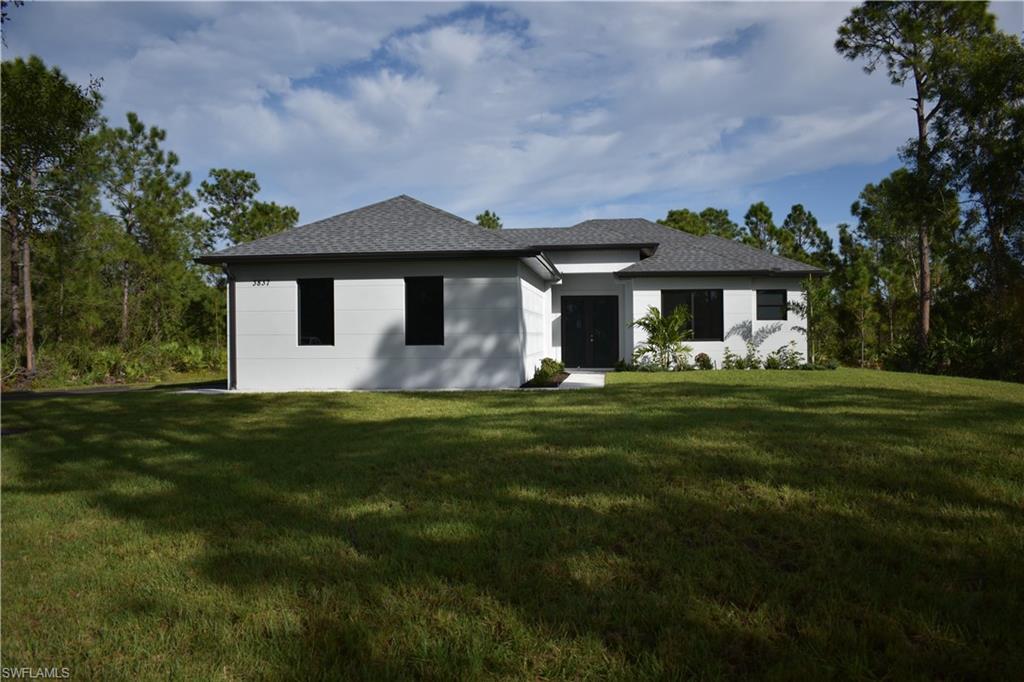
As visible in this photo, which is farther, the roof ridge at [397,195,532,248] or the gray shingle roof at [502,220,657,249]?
the gray shingle roof at [502,220,657,249]

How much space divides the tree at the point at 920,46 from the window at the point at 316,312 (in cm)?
1814

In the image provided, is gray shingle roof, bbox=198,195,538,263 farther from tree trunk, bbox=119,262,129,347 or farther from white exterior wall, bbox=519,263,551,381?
tree trunk, bbox=119,262,129,347

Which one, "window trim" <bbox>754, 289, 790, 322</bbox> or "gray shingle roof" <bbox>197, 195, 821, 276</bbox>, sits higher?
"gray shingle roof" <bbox>197, 195, 821, 276</bbox>

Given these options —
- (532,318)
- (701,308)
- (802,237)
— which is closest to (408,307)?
(532,318)

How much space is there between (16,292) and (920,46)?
29.9 m

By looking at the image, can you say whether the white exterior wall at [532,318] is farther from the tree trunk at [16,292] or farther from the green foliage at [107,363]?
the tree trunk at [16,292]

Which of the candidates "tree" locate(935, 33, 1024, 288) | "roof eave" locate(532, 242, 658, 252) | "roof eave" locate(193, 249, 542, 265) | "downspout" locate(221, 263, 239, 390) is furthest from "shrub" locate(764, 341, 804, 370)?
"downspout" locate(221, 263, 239, 390)

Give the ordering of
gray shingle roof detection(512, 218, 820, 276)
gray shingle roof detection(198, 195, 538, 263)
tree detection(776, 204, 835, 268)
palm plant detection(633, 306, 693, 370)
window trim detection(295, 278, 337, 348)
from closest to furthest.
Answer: gray shingle roof detection(198, 195, 538, 263)
window trim detection(295, 278, 337, 348)
palm plant detection(633, 306, 693, 370)
gray shingle roof detection(512, 218, 820, 276)
tree detection(776, 204, 835, 268)

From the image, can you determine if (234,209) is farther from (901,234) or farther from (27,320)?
(901,234)

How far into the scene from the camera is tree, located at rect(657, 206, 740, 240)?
109ft

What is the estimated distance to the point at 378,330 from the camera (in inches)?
530

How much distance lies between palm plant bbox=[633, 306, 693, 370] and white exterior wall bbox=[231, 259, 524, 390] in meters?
6.31

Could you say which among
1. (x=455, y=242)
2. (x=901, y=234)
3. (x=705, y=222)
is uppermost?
(x=705, y=222)

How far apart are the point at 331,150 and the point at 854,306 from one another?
19283 mm
